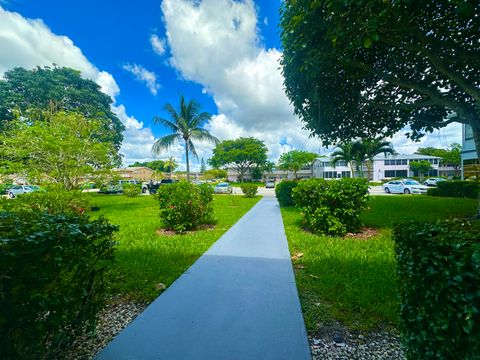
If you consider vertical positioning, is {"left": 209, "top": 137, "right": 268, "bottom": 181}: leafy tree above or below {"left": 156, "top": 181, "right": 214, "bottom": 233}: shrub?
above

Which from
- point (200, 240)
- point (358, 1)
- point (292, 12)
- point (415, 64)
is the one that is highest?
point (292, 12)

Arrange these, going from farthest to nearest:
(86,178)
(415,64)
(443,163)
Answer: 1. (443,163)
2. (86,178)
3. (415,64)

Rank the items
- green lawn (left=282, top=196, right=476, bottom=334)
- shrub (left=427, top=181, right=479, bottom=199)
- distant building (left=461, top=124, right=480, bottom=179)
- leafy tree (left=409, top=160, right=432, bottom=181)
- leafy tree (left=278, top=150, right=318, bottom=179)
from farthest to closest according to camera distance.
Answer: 1. leafy tree (left=278, top=150, right=318, bottom=179)
2. leafy tree (left=409, top=160, right=432, bottom=181)
3. distant building (left=461, top=124, right=480, bottom=179)
4. shrub (left=427, top=181, right=479, bottom=199)
5. green lawn (left=282, top=196, right=476, bottom=334)

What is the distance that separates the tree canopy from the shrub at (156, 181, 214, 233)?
502 centimetres

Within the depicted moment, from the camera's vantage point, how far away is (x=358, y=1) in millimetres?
3920

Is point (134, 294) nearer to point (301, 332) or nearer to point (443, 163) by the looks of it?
point (301, 332)

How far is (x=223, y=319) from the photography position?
2445 millimetres

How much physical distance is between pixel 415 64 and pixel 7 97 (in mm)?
33467

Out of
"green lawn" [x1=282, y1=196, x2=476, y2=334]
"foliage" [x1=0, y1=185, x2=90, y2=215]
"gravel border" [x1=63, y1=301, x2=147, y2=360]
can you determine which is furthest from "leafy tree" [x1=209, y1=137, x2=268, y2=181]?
"gravel border" [x1=63, y1=301, x2=147, y2=360]

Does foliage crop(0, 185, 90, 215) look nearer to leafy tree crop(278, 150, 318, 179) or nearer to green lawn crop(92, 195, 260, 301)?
green lawn crop(92, 195, 260, 301)

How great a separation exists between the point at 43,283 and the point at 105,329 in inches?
52.0

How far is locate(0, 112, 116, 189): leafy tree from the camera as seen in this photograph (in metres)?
9.61

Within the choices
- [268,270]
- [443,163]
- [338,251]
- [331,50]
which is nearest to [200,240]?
[268,270]

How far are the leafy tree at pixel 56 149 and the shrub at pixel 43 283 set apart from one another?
10.6 m
